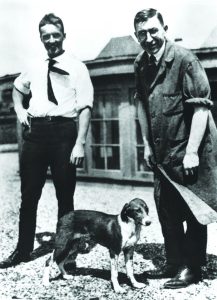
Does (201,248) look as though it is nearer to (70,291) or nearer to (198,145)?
(198,145)

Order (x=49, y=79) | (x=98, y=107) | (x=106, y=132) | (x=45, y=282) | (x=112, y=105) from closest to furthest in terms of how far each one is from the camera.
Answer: (x=45, y=282) < (x=49, y=79) < (x=112, y=105) < (x=106, y=132) < (x=98, y=107)

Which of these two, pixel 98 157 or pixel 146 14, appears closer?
pixel 146 14

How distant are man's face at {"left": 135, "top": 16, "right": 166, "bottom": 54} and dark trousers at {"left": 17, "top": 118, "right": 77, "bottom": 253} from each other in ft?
3.61

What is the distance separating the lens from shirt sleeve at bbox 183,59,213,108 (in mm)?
3312

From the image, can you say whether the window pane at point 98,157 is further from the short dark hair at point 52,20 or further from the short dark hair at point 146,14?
the short dark hair at point 146,14

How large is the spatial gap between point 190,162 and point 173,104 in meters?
0.50

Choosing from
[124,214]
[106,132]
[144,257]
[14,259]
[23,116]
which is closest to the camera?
[124,214]

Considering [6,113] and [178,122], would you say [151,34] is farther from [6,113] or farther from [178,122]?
[6,113]

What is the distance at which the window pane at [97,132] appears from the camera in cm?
964

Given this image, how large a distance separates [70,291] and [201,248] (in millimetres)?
1172

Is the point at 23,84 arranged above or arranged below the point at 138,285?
above

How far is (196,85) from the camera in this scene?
332 cm

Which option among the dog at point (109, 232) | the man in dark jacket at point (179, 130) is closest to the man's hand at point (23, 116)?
the dog at point (109, 232)

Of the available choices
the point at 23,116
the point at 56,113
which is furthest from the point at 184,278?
the point at 23,116
